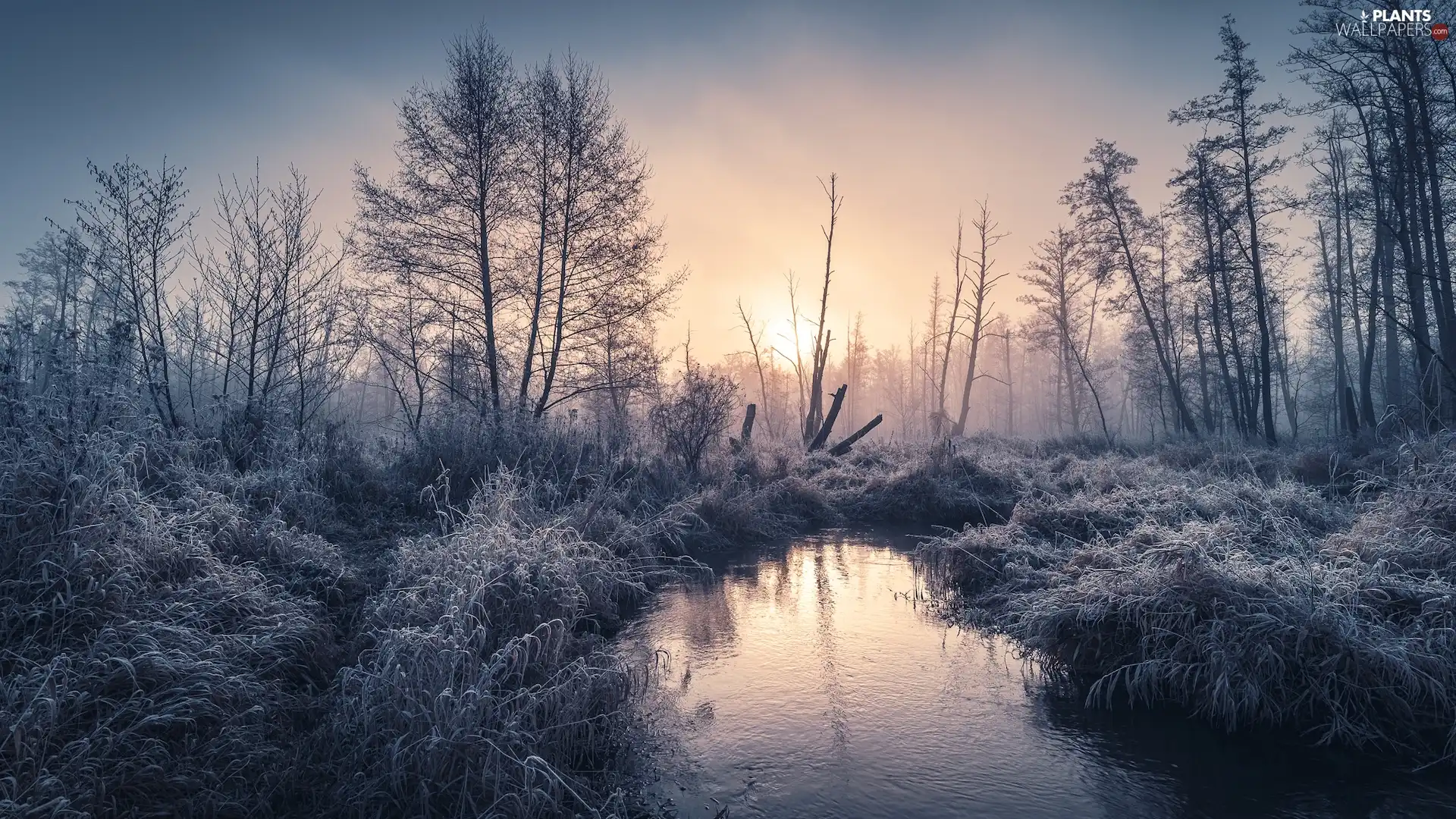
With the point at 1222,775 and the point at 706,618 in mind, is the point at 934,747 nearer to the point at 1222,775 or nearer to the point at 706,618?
the point at 1222,775

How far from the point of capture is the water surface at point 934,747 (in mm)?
3824

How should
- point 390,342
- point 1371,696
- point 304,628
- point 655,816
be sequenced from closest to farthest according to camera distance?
point 655,816, point 1371,696, point 304,628, point 390,342

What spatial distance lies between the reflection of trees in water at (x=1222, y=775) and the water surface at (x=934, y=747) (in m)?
0.01

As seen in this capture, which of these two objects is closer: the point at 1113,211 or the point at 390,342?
the point at 390,342

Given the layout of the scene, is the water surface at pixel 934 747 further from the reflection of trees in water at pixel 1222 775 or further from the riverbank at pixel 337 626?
the riverbank at pixel 337 626

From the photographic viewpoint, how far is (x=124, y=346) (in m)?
8.13

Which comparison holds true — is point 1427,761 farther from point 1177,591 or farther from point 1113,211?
point 1113,211

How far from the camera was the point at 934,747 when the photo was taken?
4465mm

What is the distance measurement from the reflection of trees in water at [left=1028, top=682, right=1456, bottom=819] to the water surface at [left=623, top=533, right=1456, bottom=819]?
0.01 meters

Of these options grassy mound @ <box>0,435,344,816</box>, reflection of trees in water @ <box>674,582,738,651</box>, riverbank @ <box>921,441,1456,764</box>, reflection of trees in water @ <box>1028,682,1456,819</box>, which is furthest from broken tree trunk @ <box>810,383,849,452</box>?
grassy mound @ <box>0,435,344,816</box>

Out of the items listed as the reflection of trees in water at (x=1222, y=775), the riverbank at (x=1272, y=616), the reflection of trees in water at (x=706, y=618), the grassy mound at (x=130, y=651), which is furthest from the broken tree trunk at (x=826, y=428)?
the grassy mound at (x=130, y=651)

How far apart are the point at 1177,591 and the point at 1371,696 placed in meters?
1.20

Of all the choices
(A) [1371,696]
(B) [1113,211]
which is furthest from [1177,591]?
(B) [1113,211]

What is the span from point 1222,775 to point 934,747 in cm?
170
